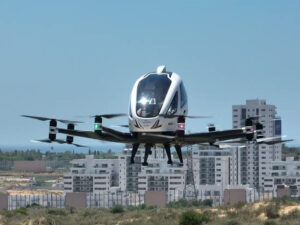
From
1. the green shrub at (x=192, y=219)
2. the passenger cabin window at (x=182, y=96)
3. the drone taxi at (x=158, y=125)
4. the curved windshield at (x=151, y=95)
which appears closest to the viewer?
the drone taxi at (x=158, y=125)

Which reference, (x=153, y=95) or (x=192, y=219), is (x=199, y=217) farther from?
(x=153, y=95)

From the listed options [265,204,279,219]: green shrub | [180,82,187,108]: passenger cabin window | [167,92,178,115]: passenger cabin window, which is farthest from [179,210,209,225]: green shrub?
[167,92,178,115]: passenger cabin window

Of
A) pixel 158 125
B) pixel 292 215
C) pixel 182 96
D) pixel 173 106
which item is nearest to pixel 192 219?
pixel 292 215

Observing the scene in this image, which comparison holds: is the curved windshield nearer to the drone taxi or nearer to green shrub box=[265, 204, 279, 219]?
the drone taxi

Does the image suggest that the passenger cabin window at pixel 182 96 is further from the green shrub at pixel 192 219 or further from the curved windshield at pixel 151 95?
the green shrub at pixel 192 219

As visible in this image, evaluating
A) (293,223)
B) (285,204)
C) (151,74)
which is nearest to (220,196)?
(285,204)

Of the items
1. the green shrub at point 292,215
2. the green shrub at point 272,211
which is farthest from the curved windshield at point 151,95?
the green shrub at point 272,211

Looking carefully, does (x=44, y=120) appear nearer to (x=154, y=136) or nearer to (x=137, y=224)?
(x=154, y=136)
